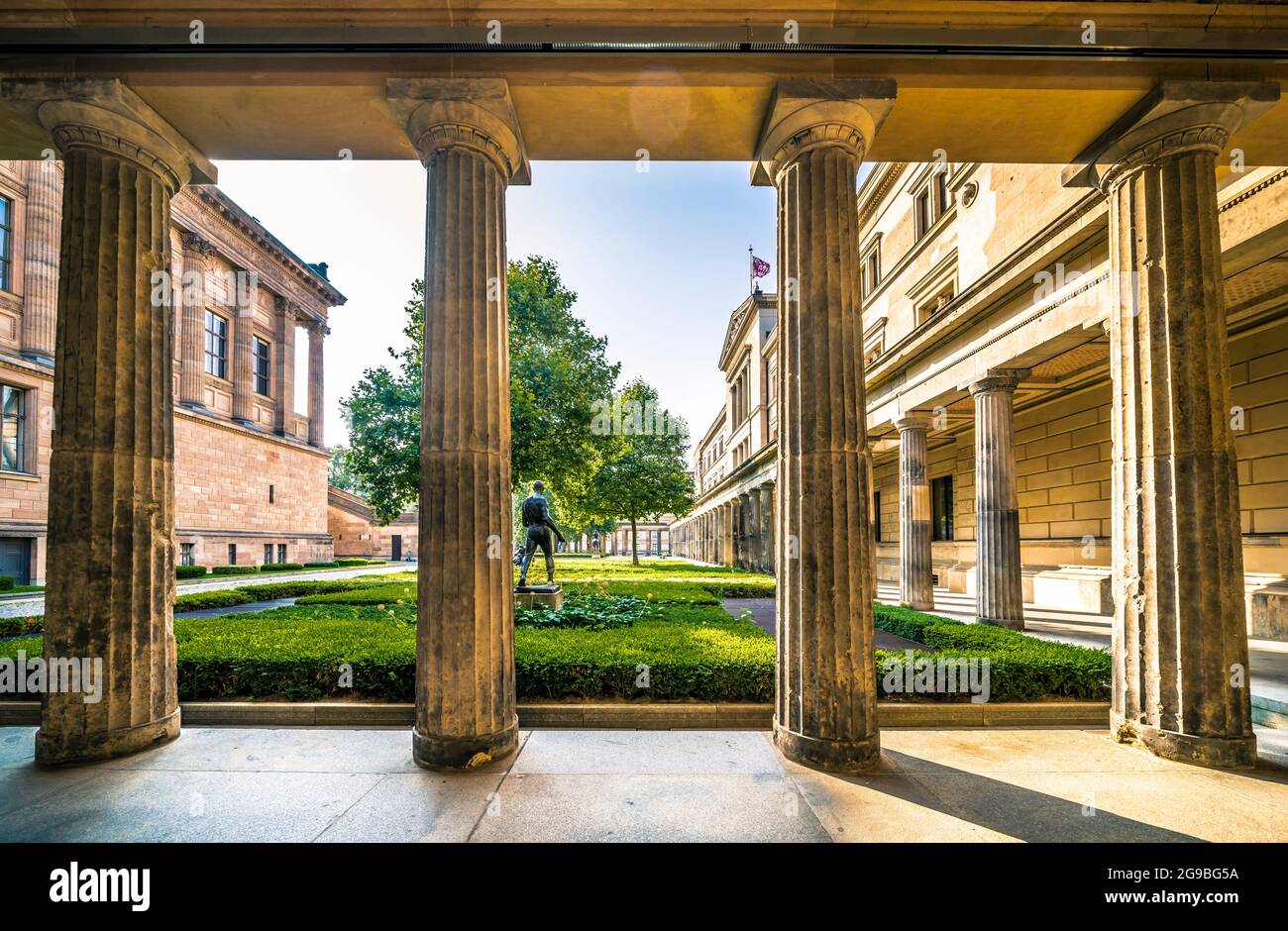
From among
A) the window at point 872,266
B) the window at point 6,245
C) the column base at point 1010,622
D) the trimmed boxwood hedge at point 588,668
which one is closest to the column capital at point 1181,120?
the trimmed boxwood hedge at point 588,668

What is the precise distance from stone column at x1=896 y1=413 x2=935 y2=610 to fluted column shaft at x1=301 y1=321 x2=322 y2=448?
36.0 metres

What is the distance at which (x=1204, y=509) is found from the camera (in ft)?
17.1

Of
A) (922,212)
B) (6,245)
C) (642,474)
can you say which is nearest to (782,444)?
(922,212)

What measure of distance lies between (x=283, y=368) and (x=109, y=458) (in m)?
33.7

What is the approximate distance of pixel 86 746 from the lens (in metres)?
5.12

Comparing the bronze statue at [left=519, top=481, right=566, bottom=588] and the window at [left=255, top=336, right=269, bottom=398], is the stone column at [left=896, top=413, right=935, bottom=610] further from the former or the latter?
the window at [left=255, top=336, right=269, bottom=398]

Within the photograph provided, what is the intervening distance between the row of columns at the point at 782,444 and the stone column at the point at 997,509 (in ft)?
21.0

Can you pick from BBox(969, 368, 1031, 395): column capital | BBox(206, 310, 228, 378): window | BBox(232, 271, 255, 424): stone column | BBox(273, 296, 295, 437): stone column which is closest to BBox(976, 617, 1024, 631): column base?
BBox(969, 368, 1031, 395): column capital

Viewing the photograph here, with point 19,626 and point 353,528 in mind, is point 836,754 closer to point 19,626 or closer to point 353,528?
point 19,626

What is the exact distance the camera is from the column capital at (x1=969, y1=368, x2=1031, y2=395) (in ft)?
39.0

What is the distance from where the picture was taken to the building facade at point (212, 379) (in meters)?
19.4
